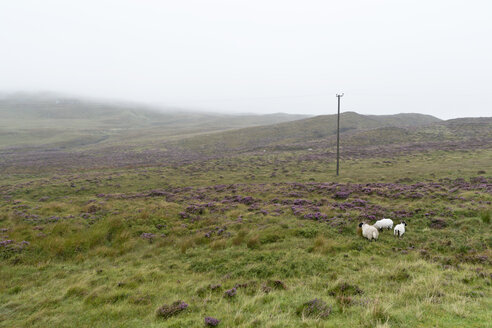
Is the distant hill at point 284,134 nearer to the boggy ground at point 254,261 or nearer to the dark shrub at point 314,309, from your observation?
the boggy ground at point 254,261

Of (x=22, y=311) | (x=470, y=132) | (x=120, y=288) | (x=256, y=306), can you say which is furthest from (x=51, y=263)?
(x=470, y=132)

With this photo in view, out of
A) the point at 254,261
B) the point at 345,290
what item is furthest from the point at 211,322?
the point at 254,261

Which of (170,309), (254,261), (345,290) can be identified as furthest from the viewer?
(254,261)

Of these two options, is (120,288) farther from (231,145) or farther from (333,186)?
(231,145)

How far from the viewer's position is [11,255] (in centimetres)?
1184

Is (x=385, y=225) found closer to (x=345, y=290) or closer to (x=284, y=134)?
(x=345, y=290)

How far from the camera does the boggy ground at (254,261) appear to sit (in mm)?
6742

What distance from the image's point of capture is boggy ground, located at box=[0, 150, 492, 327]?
6.74 meters

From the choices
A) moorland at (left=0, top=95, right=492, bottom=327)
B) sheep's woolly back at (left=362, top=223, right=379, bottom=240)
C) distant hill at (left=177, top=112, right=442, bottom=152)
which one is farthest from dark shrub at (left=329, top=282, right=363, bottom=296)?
distant hill at (left=177, top=112, right=442, bottom=152)

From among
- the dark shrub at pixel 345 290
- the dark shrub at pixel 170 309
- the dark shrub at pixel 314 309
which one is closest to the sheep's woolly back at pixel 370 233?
the dark shrub at pixel 345 290

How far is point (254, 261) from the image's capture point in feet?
35.4

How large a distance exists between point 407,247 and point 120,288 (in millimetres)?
12899

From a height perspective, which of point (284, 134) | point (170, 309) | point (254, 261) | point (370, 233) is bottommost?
point (254, 261)

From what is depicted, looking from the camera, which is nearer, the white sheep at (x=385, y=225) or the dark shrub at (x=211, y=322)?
the dark shrub at (x=211, y=322)
